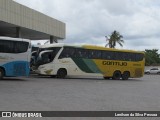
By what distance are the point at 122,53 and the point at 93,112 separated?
81.9 feet

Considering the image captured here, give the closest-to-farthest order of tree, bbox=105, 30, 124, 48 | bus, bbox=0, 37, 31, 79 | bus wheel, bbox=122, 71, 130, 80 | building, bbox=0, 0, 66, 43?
bus, bbox=0, 37, 31, 79 → bus wheel, bbox=122, 71, 130, 80 → building, bbox=0, 0, 66, 43 → tree, bbox=105, 30, 124, 48

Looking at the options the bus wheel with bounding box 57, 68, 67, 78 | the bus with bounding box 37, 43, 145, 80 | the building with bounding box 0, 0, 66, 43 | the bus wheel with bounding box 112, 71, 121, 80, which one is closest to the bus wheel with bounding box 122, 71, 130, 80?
the bus with bounding box 37, 43, 145, 80

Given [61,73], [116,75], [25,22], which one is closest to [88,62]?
[61,73]

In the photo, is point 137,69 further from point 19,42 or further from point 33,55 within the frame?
point 19,42

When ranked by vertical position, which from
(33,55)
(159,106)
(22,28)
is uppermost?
(22,28)

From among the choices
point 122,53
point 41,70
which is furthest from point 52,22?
point 41,70

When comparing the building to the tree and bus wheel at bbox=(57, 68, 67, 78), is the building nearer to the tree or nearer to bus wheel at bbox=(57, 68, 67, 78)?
bus wheel at bbox=(57, 68, 67, 78)

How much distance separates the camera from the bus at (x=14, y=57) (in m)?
26.3

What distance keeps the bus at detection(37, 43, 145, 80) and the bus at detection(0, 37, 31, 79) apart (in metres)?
5.07

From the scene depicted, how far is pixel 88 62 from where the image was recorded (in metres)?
34.1

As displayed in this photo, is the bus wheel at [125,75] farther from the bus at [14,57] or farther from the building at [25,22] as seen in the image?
the bus at [14,57]

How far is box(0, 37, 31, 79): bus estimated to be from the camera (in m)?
26.3

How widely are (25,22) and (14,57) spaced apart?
1716 cm

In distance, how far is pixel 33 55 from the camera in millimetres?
34406
